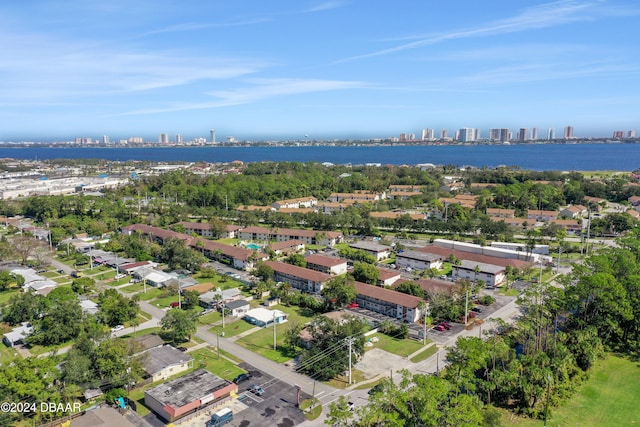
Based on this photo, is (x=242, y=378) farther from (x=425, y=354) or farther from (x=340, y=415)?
(x=425, y=354)

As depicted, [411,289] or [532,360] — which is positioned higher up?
[532,360]

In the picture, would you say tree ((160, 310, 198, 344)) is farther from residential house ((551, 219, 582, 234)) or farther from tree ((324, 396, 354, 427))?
residential house ((551, 219, 582, 234))

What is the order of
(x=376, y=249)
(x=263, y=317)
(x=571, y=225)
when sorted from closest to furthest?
(x=263, y=317) < (x=376, y=249) < (x=571, y=225)

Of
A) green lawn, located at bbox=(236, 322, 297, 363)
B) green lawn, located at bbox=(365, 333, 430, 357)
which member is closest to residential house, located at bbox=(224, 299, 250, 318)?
green lawn, located at bbox=(236, 322, 297, 363)

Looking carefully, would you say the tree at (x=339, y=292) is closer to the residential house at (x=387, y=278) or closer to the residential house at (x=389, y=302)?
the residential house at (x=389, y=302)

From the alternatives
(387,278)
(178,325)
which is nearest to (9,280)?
(178,325)

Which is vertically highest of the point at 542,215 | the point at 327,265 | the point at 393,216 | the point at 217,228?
the point at 393,216

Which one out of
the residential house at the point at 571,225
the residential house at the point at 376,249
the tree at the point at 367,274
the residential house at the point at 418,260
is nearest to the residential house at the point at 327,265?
the tree at the point at 367,274

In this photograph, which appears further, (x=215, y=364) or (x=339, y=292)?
(x=339, y=292)

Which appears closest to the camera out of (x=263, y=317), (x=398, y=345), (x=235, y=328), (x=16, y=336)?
(x=398, y=345)
